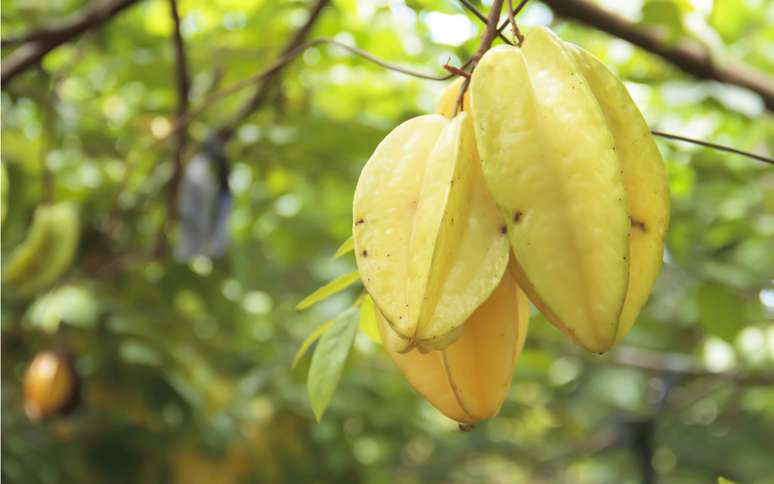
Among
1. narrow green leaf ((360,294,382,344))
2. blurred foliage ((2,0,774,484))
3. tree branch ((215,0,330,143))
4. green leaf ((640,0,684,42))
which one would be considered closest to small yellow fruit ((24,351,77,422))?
blurred foliage ((2,0,774,484))

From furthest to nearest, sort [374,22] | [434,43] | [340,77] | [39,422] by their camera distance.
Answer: [340,77]
[374,22]
[39,422]
[434,43]

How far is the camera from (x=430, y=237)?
702 millimetres

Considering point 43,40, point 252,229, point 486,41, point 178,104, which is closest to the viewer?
point 486,41

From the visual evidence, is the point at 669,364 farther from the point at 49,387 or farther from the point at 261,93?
the point at 49,387

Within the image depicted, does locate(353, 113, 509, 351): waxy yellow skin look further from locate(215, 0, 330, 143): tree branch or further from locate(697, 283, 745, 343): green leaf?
locate(697, 283, 745, 343): green leaf

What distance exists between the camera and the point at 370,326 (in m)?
1.01

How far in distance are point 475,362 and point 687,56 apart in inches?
52.0

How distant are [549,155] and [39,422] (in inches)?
66.3

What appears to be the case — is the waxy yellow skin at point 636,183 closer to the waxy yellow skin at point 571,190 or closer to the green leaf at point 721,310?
the waxy yellow skin at point 571,190

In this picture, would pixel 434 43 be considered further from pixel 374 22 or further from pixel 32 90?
pixel 32 90

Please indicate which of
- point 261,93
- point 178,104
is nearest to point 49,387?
point 178,104

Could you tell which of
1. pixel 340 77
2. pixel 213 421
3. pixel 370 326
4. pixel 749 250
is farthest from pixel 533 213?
pixel 749 250

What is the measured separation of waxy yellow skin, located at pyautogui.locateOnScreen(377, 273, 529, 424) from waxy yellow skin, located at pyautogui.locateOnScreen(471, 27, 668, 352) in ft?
0.13

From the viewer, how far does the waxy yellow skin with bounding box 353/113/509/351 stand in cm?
69
